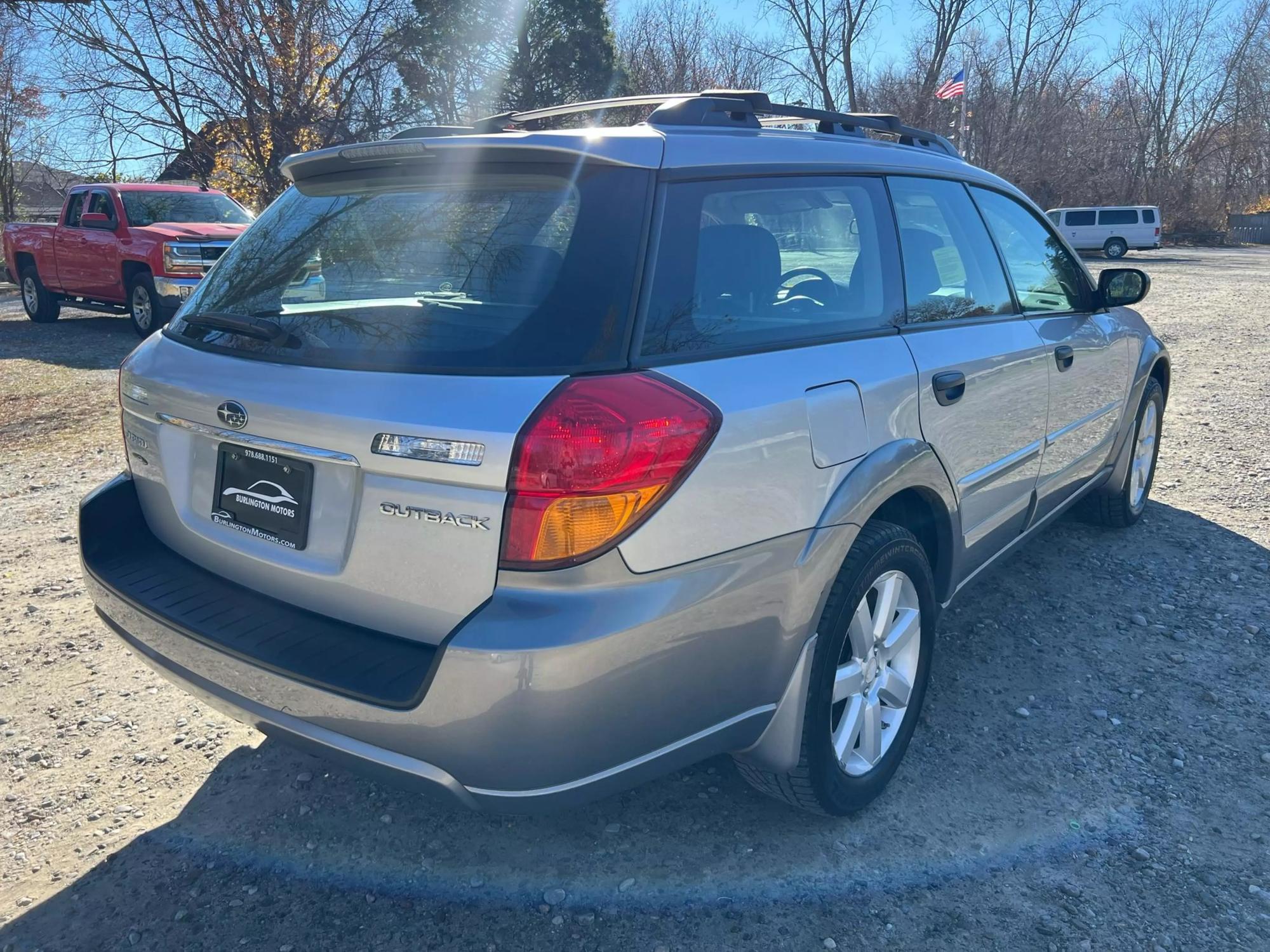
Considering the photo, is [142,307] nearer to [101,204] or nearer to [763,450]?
[101,204]

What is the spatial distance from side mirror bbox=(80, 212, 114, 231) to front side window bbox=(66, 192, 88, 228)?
126 cm

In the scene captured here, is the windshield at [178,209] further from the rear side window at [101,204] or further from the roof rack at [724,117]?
the roof rack at [724,117]

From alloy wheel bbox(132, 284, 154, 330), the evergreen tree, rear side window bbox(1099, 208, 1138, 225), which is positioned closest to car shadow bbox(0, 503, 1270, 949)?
alloy wheel bbox(132, 284, 154, 330)

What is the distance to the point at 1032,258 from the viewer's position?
→ 3932 millimetres

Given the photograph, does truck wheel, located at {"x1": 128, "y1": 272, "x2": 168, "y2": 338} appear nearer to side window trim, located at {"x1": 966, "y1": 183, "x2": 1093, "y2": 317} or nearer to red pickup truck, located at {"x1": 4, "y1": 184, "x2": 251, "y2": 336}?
red pickup truck, located at {"x1": 4, "y1": 184, "x2": 251, "y2": 336}

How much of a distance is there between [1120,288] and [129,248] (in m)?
11.4

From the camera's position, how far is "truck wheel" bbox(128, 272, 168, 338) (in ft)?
38.4

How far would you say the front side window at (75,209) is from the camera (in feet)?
43.7

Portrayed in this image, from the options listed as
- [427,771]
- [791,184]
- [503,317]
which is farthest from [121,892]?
[791,184]

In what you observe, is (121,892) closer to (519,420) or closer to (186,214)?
(519,420)

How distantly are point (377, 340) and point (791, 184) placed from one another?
A: 125 centimetres

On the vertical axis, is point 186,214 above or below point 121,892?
above

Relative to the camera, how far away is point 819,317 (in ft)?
8.76

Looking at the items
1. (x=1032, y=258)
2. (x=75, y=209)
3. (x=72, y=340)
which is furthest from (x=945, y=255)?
(x=75, y=209)
